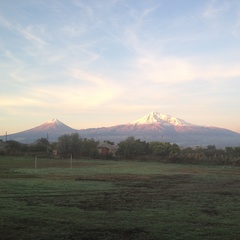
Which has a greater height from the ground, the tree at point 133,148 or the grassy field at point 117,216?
the tree at point 133,148

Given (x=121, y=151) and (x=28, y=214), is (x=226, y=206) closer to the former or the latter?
(x=28, y=214)

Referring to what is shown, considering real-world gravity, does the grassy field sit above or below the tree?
below

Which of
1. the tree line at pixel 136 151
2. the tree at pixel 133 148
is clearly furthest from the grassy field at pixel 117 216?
the tree at pixel 133 148

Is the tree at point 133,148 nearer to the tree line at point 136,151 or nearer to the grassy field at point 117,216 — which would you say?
the tree line at point 136,151

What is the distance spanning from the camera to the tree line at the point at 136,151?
6183cm

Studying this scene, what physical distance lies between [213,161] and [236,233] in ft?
166

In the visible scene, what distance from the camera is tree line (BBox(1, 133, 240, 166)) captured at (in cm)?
6183

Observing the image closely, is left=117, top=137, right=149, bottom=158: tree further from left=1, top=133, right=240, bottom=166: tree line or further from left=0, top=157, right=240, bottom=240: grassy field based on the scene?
left=0, top=157, right=240, bottom=240: grassy field

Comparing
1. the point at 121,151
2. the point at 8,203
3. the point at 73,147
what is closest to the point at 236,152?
the point at 121,151

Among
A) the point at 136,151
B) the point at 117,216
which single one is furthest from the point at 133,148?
the point at 117,216

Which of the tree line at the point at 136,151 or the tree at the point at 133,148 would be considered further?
the tree at the point at 133,148

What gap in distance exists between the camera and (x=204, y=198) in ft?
53.9

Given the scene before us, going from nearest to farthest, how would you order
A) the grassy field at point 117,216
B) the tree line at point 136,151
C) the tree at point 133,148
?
the grassy field at point 117,216
the tree line at point 136,151
the tree at point 133,148

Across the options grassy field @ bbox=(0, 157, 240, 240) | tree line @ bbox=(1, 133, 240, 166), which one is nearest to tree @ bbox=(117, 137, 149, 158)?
tree line @ bbox=(1, 133, 240, 166)
